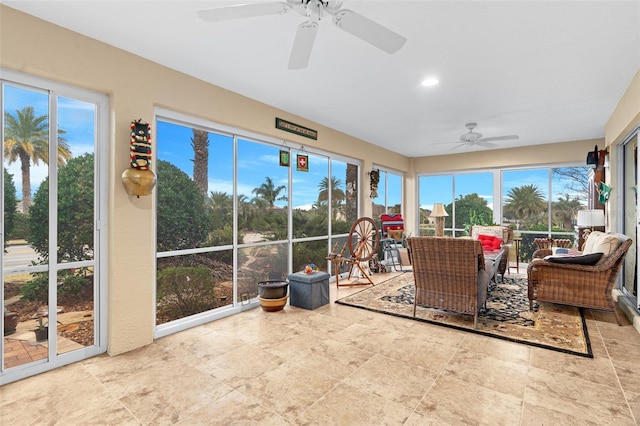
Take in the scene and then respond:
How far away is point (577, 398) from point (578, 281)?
1985 mm

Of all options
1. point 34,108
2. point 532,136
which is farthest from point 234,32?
point 532,136

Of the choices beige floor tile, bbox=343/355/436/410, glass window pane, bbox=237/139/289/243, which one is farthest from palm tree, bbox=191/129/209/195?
beige floor tile, bbox=343/355/436/410

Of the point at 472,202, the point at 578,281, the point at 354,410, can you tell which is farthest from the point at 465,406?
the point at 472,202

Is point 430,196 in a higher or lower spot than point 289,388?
higher

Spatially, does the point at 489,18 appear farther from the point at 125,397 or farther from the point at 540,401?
the point at 125,397

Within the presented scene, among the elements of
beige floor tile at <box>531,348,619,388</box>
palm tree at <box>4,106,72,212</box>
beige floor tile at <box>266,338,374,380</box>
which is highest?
palm tree at <box>4,106,72,212</box>

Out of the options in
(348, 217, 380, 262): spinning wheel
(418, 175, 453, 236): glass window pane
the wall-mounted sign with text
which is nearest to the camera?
the wall-mounted sign with text

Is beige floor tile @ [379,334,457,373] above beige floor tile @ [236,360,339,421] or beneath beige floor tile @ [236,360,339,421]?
above

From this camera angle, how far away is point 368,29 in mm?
2010

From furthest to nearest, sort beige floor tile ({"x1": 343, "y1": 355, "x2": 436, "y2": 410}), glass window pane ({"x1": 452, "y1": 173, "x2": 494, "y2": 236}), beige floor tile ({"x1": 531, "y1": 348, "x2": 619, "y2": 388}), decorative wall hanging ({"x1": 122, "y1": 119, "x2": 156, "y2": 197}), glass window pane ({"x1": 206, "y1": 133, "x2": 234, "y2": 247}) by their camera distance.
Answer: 1. glass window pane ({"x1": 452, "y1": 173, "x2": 494, "y2": 236})
2. glass window pane ({"x1": 206, "y1": 133, "x2": 234, "y2": 247})
3. decorative wall hanging ({"x1": 122, "y1": 119, "x2": 156, "y2": 197})
4. beige floor tile ({"x1": 531, "y1": 348, "x2": 619, "y2": 388})
5. beige floor tile ({"x1": 343, "y1": 355, "x2": 436, "y2": 410})

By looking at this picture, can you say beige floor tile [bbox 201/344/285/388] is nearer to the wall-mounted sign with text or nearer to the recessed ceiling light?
the wall-mounted sign with text

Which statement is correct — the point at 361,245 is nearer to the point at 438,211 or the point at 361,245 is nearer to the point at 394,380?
the point at 438,211

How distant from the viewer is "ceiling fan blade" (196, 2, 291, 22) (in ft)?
6.01

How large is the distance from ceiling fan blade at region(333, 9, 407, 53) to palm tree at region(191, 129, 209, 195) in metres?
2.30
